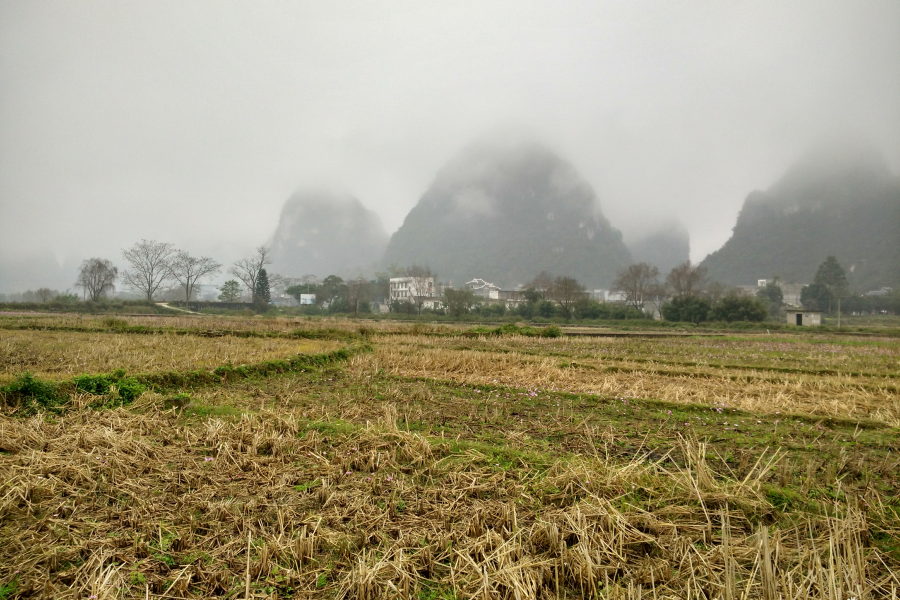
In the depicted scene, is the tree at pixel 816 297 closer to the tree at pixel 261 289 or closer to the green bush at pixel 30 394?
the tree at pixel 261 289

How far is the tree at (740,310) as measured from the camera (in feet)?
163

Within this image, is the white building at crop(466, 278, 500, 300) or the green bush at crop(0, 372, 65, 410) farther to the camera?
the white building at crop(466, 278, 500, 300)

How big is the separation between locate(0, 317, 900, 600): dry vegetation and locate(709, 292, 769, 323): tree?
50283 millimetres

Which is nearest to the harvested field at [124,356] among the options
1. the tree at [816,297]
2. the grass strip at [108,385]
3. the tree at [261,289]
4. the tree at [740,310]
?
the grass strip at [108,385]

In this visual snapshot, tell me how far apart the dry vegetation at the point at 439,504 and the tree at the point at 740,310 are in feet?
165

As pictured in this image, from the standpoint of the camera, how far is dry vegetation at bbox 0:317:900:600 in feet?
9.40

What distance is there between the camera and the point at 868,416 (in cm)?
818

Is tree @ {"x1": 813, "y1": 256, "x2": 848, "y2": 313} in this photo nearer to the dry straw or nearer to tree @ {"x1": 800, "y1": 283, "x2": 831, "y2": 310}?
tree @ {"x1": 800, "y1": 283, "x2": 831, "y2": 310}

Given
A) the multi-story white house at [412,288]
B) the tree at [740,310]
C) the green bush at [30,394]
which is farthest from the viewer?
the multi-story white house at [412,288]

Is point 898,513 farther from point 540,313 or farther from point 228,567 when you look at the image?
point 540,313

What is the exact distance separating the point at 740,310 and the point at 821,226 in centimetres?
12770

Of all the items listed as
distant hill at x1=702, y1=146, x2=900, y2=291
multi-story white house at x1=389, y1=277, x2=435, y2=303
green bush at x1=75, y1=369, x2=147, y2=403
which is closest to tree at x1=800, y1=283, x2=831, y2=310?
distant hill at x1=702, y1=146, x2=900, y2=291

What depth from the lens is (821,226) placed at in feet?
452

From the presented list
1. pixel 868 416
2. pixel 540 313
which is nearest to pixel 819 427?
pixel 868 416
